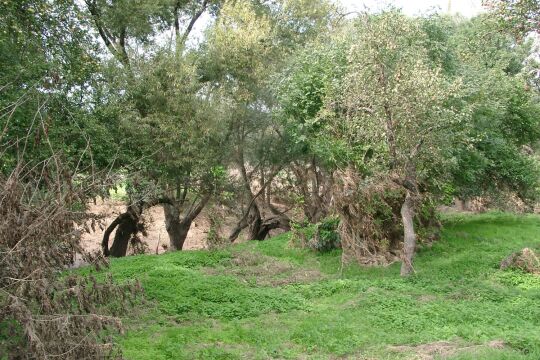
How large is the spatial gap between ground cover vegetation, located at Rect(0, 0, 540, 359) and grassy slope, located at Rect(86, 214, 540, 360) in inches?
2.4

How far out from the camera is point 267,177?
2272cm

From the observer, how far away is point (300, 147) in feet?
58.5

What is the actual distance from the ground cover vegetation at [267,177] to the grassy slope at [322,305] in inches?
2.4

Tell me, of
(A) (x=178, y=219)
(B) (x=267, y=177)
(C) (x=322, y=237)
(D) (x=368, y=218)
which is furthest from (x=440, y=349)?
(B) (x=267, y=177)

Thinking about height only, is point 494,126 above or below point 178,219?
above

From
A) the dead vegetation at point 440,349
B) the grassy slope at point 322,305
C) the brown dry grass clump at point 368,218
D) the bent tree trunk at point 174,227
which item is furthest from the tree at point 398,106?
the bent tree trunk at point 174,227

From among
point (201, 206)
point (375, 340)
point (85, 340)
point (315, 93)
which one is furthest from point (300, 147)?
point (85, 340)

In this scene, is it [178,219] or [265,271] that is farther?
[178,219]

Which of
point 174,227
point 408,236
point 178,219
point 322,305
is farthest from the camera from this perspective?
point 174,227

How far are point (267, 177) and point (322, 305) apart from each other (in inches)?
475

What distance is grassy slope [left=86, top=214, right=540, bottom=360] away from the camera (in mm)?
8625

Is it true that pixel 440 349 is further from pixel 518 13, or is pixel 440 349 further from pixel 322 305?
pixel 518 13

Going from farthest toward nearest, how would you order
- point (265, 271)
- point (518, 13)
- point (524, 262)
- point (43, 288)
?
point (265, 271) → point (524, 262) → point (518, 13) → point (43, 288)

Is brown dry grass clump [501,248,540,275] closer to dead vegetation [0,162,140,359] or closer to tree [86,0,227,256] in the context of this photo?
tree [86,0,227,256]
